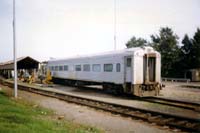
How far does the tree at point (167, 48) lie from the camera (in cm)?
5644

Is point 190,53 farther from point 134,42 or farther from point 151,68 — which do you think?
point 151,68

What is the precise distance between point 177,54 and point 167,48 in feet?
10.0

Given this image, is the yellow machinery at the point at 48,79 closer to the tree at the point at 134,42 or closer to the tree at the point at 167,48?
the tree at the point at 167,48

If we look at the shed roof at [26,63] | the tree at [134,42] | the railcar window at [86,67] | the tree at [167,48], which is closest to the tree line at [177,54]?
the tree at [167,48]

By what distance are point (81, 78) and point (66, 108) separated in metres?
12.8

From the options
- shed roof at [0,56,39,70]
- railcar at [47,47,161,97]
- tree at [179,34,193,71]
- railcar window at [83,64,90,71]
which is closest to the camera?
railcar at [47,47,161,97]

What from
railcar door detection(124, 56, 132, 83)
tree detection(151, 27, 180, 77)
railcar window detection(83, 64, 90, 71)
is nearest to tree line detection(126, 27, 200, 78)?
tree detection(151, 27, 180, 77)

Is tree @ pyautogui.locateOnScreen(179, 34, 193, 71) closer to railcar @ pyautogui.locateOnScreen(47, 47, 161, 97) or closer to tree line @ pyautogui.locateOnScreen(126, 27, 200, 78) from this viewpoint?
tree line @ pyautogui.locateOnScreen(126, 27, 200, 78)

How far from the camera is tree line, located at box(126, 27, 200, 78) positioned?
53.9 metres

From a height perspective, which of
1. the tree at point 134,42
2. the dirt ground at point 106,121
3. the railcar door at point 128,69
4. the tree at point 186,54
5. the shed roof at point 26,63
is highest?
the tree at point 134,42

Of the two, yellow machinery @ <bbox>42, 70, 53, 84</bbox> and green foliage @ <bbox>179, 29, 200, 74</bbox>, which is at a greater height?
green foliage @ <bbox>179, 29, 200, 74</bbox>

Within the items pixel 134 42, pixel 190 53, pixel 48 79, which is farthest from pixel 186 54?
pixel 48 79

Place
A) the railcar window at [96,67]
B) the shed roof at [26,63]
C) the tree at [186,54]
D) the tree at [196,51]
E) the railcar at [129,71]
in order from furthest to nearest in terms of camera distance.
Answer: the tree at [186,54] < the tree at [196,51] < the shed roof at [26,63] < the railcar window at [96,67] < the railcar at [129,71]

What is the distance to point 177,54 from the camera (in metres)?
57.2
